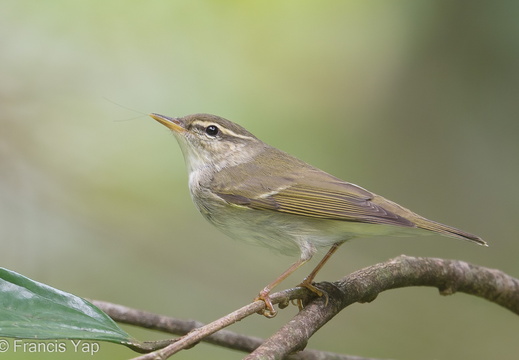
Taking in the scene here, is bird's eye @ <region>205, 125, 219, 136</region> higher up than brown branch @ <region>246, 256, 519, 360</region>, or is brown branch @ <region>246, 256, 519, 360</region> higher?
bird's eye @ <region>205, 125, 219, 136</region>

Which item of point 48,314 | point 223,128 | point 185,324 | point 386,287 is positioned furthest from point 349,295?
point 223,128

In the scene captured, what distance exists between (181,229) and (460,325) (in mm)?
2094

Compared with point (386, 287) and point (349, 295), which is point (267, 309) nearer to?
point (349, 295)

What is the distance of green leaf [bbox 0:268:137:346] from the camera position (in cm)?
198

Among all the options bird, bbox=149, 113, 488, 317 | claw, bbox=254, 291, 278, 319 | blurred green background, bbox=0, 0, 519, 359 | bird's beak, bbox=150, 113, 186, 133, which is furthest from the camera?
blurred green background, bbox=0, 0, 519, 359

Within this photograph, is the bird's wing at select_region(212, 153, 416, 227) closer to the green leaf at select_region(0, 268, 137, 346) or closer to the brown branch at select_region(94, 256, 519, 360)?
the brown branch at select_region(94, 256, 519, 360)

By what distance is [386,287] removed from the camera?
2.78 meters

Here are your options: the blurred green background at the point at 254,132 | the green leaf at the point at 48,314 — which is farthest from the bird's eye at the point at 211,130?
the green leaf at the point at 48,314

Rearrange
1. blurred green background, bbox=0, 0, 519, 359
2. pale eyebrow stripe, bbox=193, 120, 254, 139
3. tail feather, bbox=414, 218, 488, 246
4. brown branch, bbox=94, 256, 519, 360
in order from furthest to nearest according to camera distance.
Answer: blurred green background, bbox=0, 0, 519, 359, pale eyebrow stripe, bbox=193, 120, 254, 139, tail feather, bbox=414, 218, 488, 246, brown branch, bbox=94, 256, 519, 360

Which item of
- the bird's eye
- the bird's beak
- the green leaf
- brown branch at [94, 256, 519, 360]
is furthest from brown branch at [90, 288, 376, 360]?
the bird's eye

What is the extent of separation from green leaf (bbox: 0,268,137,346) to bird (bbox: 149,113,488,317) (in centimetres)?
69

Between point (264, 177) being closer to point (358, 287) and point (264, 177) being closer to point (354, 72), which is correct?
point (358, 287)

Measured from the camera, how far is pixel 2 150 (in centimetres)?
469

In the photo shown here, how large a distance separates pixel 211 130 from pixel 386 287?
1.67m
